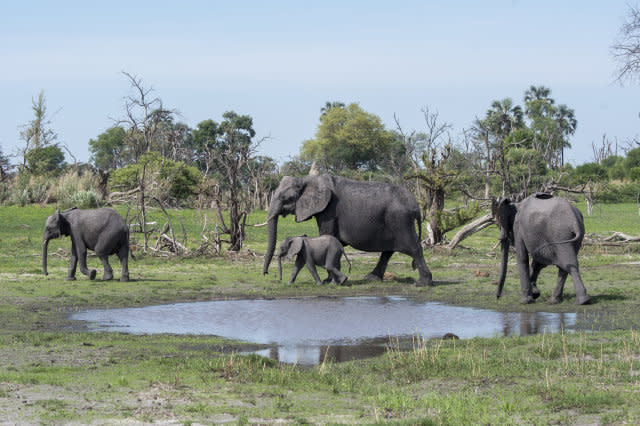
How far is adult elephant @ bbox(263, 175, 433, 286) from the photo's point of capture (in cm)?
1848

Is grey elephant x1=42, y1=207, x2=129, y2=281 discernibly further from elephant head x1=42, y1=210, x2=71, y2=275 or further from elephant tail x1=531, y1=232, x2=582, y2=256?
elephant tail x1=531, y1=232, x2=582, y2=256

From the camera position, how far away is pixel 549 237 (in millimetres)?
14562

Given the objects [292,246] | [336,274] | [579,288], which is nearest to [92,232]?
[292,246]

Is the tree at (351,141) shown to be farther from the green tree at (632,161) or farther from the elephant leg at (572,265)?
the elephant leg at (572,265)

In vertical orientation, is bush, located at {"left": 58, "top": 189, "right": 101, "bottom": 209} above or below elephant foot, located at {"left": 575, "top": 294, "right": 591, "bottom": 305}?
above

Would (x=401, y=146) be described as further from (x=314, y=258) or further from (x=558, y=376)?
(x=558, y=376)

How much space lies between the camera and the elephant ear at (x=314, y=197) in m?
18.6

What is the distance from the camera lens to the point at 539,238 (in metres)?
14.7

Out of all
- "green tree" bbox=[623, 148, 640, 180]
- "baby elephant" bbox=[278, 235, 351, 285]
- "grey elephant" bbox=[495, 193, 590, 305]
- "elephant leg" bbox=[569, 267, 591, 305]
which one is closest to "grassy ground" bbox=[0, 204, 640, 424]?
"elephant leg" bbox=[569, 267, 591, 305]

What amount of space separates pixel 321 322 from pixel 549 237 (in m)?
4.06

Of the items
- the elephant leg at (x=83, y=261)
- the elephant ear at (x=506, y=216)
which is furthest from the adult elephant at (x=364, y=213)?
the elephant leg at (x=83, y=261)

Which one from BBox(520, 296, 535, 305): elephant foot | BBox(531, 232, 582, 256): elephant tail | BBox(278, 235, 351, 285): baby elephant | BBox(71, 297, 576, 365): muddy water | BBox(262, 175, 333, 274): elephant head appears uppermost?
BBox(262, 175, 333, 274): elephant head

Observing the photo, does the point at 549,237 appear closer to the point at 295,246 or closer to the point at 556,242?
the point at 556,242

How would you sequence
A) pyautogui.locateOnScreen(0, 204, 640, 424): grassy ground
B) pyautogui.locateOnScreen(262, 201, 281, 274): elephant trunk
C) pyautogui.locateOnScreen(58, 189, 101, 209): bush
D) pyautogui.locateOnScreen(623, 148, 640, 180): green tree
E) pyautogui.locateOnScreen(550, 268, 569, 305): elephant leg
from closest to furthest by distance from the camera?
1. pyautogui.locateOnScreen(0, 204, 640, 424): grassy ground
2. pyautogui.locateOnScreen(550, 268, 569, 305): elephant leg
3. pyautogui.locateOnScreen(262, 201, 281, 274): elephant trunk
4. pyautogui.locateOnScreen(58, 189, 101, 209): bush
5. pyautogui.locateOnScreen(623, 148, 640, 180): green tree
